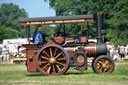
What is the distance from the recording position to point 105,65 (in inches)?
506

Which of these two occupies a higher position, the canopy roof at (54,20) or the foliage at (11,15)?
the foliage at (11,15)

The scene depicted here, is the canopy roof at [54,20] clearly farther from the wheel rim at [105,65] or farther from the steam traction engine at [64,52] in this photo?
the wheel rim at [105,65]

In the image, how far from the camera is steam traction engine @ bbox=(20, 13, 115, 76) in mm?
12383

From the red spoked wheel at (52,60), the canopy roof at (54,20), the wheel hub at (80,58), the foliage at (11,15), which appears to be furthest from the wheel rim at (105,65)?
the foliage at (11,15)

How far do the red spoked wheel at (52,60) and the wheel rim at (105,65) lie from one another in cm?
135

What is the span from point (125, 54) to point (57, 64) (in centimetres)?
1649

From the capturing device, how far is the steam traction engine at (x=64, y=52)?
40.6 feet

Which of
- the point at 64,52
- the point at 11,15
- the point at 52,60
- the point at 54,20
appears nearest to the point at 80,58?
the point at 64,52

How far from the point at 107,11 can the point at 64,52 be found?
127 feet

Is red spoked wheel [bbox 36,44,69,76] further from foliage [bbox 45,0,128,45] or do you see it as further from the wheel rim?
foliage [bbox 45,0,128,45]

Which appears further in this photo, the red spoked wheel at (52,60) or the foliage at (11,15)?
the foliage at (11,15)

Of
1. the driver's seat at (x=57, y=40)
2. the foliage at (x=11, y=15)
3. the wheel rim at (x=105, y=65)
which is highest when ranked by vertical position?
the foliage at (x=11, y=15)

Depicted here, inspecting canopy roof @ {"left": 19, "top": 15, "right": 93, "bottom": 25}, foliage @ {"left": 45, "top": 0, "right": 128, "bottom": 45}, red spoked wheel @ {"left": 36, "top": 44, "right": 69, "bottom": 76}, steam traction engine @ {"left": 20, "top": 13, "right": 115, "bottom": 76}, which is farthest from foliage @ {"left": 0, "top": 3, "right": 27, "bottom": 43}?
red spoked wheel @ {"left": 36, "top": 44, "right": 69, "bottom": 76}

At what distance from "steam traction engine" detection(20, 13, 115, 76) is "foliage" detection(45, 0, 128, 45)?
2655cm
